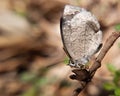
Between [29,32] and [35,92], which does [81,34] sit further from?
[29,32]

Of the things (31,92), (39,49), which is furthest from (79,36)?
(39,49)

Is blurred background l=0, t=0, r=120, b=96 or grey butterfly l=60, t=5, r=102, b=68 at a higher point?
grey butterfly l=60, t=5, r=102, b=68

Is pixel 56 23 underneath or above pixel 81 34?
underneath

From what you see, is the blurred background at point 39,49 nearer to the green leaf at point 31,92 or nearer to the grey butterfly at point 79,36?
the green leaf at point 31,92

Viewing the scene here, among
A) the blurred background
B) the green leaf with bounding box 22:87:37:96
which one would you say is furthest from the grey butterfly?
the green leaf with bounding box 22:87:37:96

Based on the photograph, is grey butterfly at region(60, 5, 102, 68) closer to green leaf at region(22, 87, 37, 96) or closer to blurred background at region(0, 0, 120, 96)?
blurred background at region(0, 0, 120, 96)

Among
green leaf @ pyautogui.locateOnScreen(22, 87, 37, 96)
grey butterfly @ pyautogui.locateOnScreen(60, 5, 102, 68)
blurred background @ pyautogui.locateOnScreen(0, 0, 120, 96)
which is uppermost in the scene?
grey butterfly @ pyautogui.locateOnScreen(60, 5, 102, 68)

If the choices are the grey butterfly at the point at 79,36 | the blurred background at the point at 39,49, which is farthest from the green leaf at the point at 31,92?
the grey butterfly at the point at 79,36

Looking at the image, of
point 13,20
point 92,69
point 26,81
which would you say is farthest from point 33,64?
point 92,69
